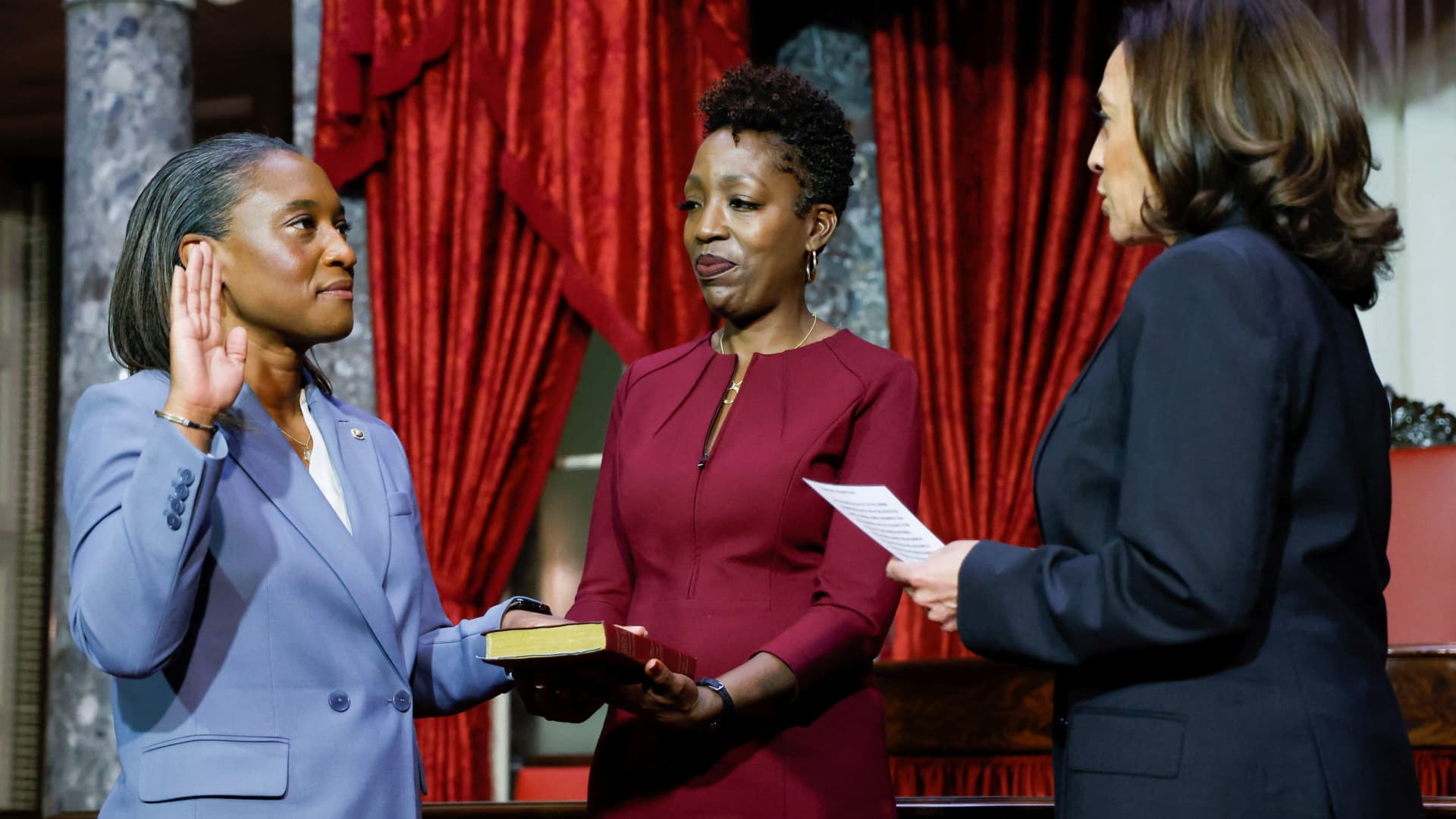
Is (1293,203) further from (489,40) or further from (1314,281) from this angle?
(489,40)

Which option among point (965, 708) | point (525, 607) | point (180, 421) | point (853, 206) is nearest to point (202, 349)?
point (180, 421)

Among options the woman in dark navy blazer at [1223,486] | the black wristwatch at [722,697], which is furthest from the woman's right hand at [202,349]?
the woman in dark navy blazer at [1223,486]

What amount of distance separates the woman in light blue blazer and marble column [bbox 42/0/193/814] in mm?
3090

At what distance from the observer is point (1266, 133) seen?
1.54 m

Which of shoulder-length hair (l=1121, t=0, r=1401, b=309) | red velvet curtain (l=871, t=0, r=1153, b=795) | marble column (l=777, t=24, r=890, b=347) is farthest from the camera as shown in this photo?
marble column (l=777, t=24, r=890, b=347)

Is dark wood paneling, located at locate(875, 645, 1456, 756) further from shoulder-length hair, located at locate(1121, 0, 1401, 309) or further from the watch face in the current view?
shoulder-length hair, located at locate(1121, 0, 1401, 309)

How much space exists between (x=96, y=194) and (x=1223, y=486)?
448cm

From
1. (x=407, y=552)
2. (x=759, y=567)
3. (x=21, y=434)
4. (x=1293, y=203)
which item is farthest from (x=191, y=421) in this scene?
(x=21, y=434)

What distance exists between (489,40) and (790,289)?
9.85 ft

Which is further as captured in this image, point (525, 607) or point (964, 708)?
point (964, 708)

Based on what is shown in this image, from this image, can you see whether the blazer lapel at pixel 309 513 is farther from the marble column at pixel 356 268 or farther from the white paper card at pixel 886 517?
the marble column at pixel 356 268

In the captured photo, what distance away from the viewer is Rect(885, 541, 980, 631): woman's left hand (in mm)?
1612

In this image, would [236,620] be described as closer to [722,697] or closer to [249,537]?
[249,537]

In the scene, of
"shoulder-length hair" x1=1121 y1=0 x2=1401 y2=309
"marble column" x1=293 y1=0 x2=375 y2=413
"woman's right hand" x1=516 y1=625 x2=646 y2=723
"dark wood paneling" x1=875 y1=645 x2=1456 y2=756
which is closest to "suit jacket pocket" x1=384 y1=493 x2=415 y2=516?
"woman's right hand" x1=516 y1=625 x2=646 y2=723
